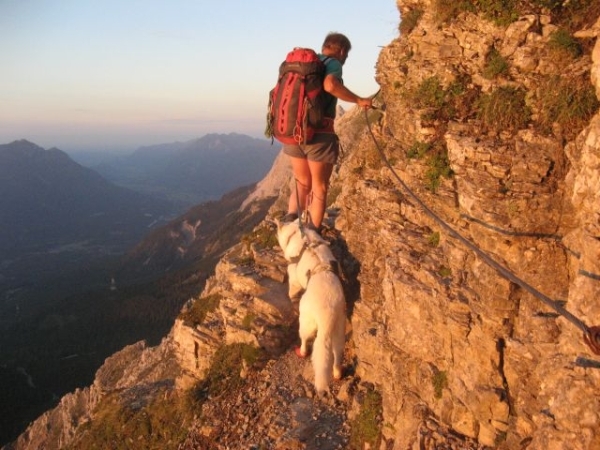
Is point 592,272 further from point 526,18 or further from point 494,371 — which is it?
point 526,18

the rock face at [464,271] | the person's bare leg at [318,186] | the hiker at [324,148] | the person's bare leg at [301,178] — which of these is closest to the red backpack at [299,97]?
the hiker at [324,148]

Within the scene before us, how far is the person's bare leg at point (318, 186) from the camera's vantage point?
33.7 feet

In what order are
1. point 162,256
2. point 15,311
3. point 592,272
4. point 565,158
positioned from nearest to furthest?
point 592,272 → point 565,158 → point 15,311 → point 162,256

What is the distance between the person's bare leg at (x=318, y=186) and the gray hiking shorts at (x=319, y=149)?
0.19 m

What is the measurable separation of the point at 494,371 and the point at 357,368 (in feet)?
13.3

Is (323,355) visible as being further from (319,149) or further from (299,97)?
(299,97)

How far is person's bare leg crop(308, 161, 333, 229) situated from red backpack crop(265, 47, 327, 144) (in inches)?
43.8

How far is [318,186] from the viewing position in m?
10.7

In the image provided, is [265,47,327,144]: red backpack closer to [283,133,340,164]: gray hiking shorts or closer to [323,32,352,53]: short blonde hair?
[283,133,340,164]: gray hiking shorts

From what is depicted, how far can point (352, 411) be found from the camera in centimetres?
963

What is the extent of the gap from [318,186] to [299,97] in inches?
101

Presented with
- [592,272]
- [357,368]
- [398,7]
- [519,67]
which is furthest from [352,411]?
[398,7]

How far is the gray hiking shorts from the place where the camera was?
9836 mm

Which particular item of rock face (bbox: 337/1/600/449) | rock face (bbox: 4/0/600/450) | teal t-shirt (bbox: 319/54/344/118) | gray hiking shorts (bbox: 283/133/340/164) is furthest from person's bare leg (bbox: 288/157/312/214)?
rock face (bbox: 337/1/600/449)
